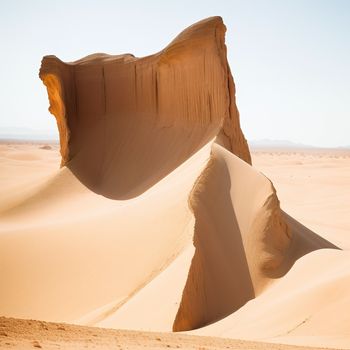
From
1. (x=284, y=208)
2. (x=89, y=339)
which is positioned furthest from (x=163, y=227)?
(x=284, y=208)

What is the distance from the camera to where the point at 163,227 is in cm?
914

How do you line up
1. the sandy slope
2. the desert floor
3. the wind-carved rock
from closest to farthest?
the sandy slope → the desert floor → the wind-carved rock

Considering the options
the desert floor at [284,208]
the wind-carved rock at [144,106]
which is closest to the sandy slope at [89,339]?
the desert floor at [284,208]

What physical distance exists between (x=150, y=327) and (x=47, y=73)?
41.7 ft

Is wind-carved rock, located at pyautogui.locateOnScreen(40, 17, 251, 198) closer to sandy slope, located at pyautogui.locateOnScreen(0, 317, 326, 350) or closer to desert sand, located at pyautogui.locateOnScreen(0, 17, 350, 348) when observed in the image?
desert sand, located at pyautogui.locateOnScreen(0, 17, 350, 348)

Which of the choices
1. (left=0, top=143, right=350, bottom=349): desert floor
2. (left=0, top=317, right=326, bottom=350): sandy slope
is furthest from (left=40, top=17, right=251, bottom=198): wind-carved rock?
(left=0, top=317, right=326, bottom=350): sandy slope

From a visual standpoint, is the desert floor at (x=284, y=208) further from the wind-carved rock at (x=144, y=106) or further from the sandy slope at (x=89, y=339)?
the wind-carved rock at (x=144, y=106)

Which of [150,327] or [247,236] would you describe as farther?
[247,236]

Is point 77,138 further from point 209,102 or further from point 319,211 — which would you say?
point 319,211

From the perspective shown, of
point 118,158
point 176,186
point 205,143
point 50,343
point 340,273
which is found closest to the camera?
point 50,343

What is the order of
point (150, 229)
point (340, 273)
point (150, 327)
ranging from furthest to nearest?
point (150, 229) < point (340, 273) < point (150, 327)

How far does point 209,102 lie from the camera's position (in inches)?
523

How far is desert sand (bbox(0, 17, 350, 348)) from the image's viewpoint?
6.65m

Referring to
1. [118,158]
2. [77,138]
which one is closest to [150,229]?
[118,158]
